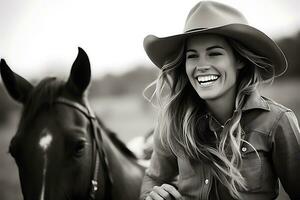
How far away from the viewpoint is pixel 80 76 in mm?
2105

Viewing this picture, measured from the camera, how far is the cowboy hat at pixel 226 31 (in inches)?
69.2

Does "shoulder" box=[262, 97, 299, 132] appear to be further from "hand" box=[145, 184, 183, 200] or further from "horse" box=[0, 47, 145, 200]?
"horse" box=[0, 47, 145, 200]

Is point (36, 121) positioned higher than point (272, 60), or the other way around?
point (272, 60)

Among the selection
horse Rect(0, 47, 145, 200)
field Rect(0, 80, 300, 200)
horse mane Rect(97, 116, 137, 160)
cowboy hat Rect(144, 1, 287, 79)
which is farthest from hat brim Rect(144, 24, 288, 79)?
field Rect(0, 80, 300, 200)

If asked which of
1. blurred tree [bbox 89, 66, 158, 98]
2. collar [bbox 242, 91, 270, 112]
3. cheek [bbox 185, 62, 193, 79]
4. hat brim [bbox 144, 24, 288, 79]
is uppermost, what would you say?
hat brim [bbox 144, 24, 288, 79]

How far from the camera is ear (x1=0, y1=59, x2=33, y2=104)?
82.3 inches

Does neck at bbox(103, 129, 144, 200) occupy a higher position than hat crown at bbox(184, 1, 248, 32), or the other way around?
hat crown at bbox(184, 1, 248, 32)

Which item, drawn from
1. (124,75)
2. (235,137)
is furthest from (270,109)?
(124,75)

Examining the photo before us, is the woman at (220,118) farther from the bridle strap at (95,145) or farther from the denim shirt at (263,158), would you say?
the bridle strap at (95,145)

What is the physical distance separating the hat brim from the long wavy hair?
0.11 feet

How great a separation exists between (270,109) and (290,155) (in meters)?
0.21

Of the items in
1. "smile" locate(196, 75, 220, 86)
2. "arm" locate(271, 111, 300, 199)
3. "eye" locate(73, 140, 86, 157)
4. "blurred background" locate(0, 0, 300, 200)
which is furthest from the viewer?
"blurred background" locate(0, 0, 300, 200)

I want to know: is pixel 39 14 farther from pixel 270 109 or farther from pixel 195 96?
pixel 270 109

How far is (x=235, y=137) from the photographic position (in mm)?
1732
